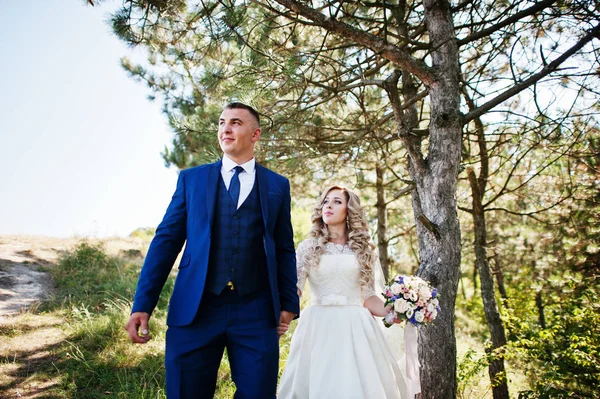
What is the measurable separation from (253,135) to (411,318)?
1592 millimetres

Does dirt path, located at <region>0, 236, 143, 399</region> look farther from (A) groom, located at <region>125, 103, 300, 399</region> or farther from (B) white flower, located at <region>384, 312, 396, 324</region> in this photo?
(B) white flower, located at <region>384, 312, 396, 324</region>

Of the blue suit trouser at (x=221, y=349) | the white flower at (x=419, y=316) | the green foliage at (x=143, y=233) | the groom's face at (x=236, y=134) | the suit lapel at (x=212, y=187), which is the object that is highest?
the green foliage at (x=143, y=233)

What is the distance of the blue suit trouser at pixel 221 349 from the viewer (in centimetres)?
199

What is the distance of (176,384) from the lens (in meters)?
1.96

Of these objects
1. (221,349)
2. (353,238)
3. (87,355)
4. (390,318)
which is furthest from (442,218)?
(87,355)

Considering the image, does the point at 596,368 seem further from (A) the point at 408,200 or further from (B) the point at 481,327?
(B) the point at 481,327

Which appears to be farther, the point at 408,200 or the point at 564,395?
the point at 408,200

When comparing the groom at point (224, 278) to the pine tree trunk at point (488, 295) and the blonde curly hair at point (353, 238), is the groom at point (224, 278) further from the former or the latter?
the pine tree trunk at point (488, 295)

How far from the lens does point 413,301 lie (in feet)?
8.80

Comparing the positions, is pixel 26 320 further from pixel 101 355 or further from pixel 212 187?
pixel 212 187

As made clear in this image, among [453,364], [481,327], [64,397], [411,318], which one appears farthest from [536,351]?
[481,327]

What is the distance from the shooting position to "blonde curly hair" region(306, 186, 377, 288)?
11.0 ft

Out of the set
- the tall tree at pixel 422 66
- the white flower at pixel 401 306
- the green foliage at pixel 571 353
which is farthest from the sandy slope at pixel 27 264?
the green foliage at pixel 571 353

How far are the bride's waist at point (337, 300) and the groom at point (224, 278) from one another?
96 cm
